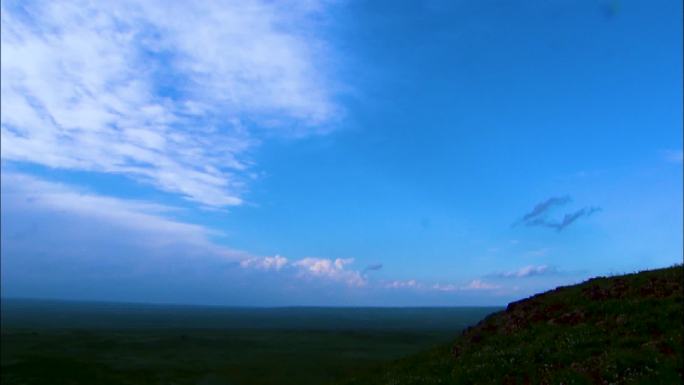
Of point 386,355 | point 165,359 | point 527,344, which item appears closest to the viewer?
point 527,344

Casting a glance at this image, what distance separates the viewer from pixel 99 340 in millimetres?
95562

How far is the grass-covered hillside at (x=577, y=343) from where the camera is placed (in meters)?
17.5

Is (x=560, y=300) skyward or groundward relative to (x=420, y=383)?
skyward

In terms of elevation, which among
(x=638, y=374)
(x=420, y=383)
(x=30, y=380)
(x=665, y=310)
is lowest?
(x=30, y=380)

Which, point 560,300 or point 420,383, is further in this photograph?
point 560,300

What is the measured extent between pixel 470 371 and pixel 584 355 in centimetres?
445

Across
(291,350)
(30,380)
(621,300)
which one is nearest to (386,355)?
(291,350)

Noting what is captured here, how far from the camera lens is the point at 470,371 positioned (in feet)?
69.5

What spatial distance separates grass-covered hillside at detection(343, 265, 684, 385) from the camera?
57.4ft

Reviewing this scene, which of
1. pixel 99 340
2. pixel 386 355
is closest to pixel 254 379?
pixel 386 355

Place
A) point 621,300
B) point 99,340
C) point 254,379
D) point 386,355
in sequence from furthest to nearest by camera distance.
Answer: point 99,340 < point 386,355 < point 254,379 < point 621,300

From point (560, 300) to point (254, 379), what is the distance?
36.3 metres

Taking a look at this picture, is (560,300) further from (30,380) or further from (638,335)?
(30,380)

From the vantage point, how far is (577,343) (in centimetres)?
2111
